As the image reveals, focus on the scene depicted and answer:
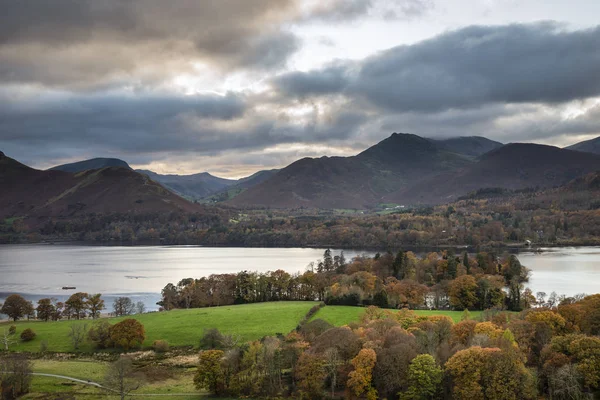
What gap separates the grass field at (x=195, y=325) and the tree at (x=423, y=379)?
2025 centimetres

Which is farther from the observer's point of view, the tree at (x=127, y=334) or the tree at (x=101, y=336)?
the tree at (x=101, y=336)

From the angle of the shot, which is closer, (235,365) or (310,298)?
(235,365)

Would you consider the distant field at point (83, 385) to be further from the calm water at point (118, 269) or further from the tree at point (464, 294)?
the tree at point (464, 294)

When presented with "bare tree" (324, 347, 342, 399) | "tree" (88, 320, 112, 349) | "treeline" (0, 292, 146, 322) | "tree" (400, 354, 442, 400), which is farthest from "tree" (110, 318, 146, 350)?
"tree" (400, 354, 442, 400)

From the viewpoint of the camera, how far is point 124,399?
122 ft

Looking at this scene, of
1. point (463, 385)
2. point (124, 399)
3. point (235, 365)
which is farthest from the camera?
point (235, 365)

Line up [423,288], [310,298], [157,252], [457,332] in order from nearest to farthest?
[457,332], [423,288], [310,298], [157,252]

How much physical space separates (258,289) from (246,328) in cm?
2254

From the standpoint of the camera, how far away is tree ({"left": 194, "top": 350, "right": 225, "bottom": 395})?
3894 centimetres

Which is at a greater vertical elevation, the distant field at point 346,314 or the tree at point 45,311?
the tree at point 45,311

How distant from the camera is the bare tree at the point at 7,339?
52906mm

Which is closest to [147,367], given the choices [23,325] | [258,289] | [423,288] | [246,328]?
[246,328]

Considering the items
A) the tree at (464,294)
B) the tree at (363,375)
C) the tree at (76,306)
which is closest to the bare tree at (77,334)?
the tree at (76,306)

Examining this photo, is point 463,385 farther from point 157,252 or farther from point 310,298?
point 157,252
